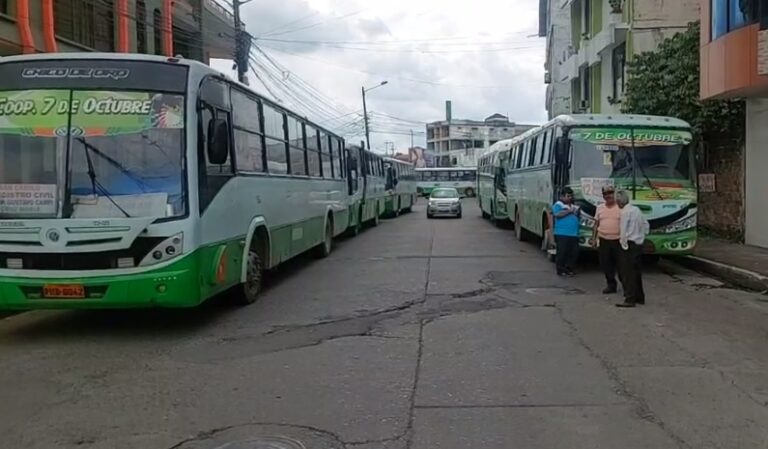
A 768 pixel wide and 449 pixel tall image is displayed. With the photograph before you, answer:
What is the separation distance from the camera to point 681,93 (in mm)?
20141

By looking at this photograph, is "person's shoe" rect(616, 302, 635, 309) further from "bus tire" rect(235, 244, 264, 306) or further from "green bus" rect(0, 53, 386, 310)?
"green bus" rect(0, 53, 386, 310)

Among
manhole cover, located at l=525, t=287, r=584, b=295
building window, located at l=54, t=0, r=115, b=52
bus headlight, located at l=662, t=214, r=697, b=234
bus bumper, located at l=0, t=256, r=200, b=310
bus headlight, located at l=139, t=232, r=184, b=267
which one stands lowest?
manhole cover, located at l=525, t=287, r=584, b=295

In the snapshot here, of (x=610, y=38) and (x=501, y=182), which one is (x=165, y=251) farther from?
(x=610, y=38)

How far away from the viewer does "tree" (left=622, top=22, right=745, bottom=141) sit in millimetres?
19203

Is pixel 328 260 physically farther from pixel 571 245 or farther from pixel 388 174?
pixel 388 174

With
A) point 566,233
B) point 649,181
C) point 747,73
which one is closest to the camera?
point 566,233

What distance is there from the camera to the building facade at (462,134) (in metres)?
120

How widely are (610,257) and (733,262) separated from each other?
181 inches

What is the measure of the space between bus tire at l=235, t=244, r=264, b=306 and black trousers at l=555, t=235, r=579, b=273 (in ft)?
17.9

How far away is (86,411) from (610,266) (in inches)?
314

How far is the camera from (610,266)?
37.6 feet

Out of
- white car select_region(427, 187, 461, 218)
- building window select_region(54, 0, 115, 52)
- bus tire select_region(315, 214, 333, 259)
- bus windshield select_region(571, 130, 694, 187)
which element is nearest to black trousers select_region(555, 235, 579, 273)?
bus windshield select_region(571, 130, 694, 187)

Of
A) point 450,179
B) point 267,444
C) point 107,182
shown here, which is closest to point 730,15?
point 107,182

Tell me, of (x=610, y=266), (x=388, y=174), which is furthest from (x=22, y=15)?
(x=388, y=174)
